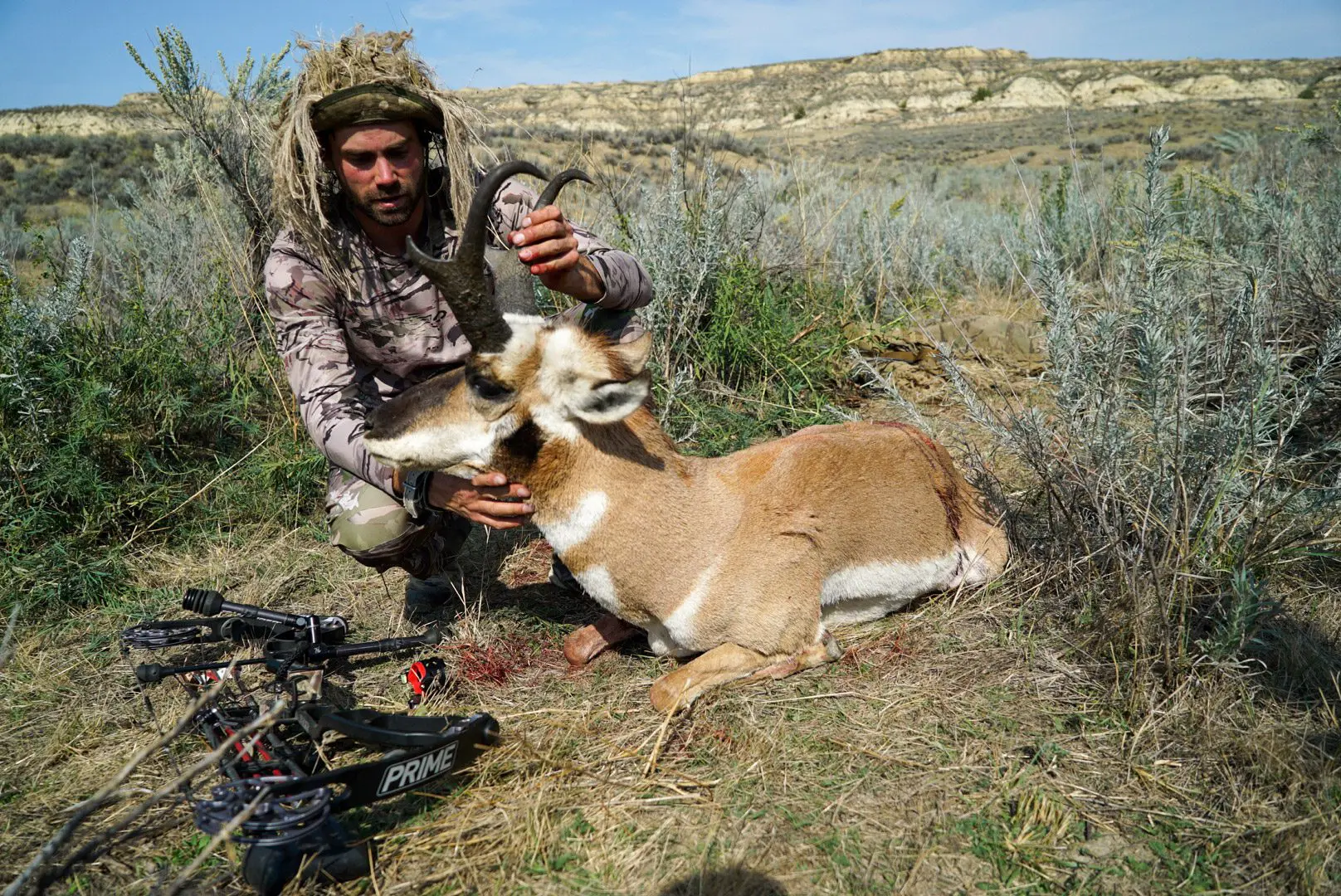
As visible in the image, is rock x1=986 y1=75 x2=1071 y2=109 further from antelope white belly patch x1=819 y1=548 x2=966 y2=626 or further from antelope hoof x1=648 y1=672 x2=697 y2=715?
antelope hoof x1=648 y1=672 x2=697 y2=715

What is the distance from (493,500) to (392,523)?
1086 mm

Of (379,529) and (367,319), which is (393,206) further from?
(379,529)

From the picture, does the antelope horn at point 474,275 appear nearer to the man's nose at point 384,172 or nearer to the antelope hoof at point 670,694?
the man's nose at point 384,172

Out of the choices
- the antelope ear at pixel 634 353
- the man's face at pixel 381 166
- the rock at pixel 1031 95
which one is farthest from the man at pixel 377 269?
the rock at pixel 1031 95

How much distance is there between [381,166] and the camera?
4.07 meters

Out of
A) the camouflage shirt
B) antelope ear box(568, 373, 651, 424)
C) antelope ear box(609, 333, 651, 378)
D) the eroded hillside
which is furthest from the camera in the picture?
the eroded hillside

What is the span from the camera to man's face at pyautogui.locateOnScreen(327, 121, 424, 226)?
4035 millimetres

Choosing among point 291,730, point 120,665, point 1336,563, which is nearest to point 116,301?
point 120,665

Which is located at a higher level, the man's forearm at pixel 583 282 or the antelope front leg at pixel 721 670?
the man's forearm at pixel 583 282

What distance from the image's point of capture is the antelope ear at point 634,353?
3289 millimetres

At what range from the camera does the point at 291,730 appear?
133 inches

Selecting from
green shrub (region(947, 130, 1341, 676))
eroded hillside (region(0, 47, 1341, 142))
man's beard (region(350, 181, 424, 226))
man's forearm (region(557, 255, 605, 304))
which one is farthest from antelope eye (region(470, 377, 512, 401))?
eroded hillside (region(0, 47, 1341, 142))

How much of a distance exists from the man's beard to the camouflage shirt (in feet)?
0.85

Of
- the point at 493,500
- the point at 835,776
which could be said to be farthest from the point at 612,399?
the point at 835,776
